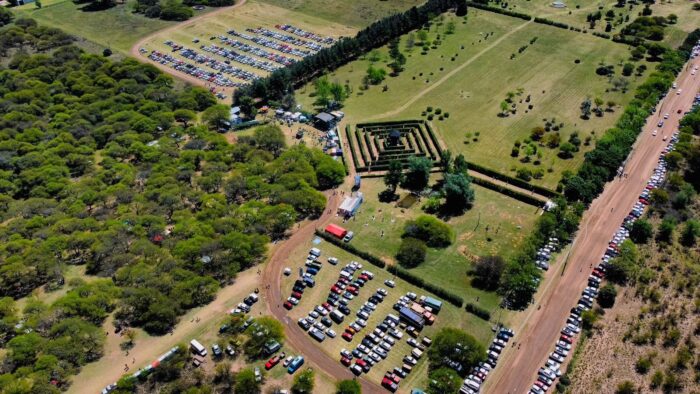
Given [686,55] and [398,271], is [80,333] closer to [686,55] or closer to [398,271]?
[398,271]

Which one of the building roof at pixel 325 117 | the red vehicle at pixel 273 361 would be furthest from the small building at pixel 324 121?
the red vehicle at pixel 273 361

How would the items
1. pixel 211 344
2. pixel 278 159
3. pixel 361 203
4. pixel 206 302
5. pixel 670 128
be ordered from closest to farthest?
pixel 211 344, pixel 206 302, pixel 361 203, pixel 278 159, pixel 670 128

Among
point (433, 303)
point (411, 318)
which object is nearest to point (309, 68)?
point (433, 303)

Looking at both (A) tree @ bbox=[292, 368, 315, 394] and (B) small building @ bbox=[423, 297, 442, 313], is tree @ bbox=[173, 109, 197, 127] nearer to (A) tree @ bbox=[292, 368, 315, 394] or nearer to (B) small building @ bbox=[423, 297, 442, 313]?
(B) small building @ bbox=[423, 297, 442, 313]

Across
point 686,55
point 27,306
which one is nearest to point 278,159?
point 27,306

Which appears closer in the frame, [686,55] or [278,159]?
[278,159]

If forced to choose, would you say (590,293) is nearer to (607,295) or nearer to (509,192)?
(607,295)

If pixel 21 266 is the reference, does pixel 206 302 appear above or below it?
below

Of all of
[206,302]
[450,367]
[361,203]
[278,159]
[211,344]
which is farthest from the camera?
[278,159]

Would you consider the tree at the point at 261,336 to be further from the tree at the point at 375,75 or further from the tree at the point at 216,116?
the tree at the point at 375,75

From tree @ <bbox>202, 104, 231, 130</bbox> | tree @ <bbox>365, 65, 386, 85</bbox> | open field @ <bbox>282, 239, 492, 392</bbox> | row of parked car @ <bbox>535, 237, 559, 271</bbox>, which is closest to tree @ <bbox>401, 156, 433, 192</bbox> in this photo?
open field @ <bbox>282, 239, 492, 392</bbox>
